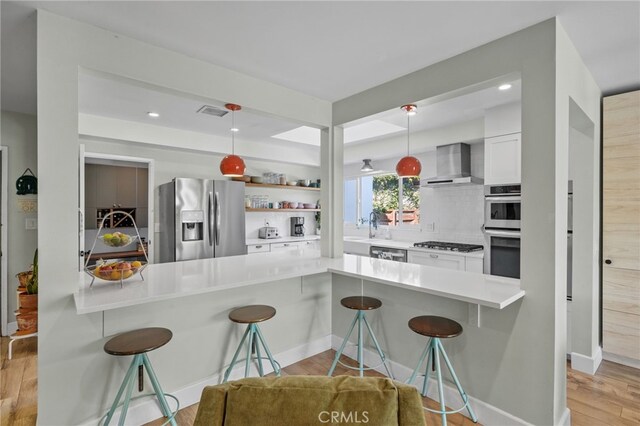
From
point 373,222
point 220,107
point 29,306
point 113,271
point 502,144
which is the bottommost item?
point 29,306

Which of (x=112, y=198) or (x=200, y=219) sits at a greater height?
(x=112, y=198)

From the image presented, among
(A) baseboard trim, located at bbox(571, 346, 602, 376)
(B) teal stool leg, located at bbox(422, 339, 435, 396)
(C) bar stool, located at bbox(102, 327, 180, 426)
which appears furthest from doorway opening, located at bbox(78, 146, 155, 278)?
(A) baseboard trim, located at bbox(571, 346, 602, 376)

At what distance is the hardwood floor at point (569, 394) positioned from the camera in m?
2.17

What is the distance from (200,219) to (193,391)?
2454mm

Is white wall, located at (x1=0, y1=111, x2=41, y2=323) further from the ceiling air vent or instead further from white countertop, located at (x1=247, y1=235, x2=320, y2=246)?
white countertop, located at (x1=247, y1=235, x2=320, y2=246)

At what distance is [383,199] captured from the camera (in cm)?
586

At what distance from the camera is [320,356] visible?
309 cm

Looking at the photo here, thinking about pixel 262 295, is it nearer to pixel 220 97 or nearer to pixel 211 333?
pixel 211 333

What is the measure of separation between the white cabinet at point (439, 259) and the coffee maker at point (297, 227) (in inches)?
95.4

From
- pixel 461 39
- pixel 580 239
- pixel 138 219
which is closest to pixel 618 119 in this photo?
pixel 580 239

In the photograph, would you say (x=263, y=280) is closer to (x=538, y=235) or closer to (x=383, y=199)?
(x=538, y=235)

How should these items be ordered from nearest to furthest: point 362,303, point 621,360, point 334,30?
point 334,30 < point 362,303 < point 621,360

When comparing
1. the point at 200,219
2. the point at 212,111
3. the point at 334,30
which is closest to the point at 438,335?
the point at 334,30

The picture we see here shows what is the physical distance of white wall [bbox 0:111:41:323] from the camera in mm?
3547
